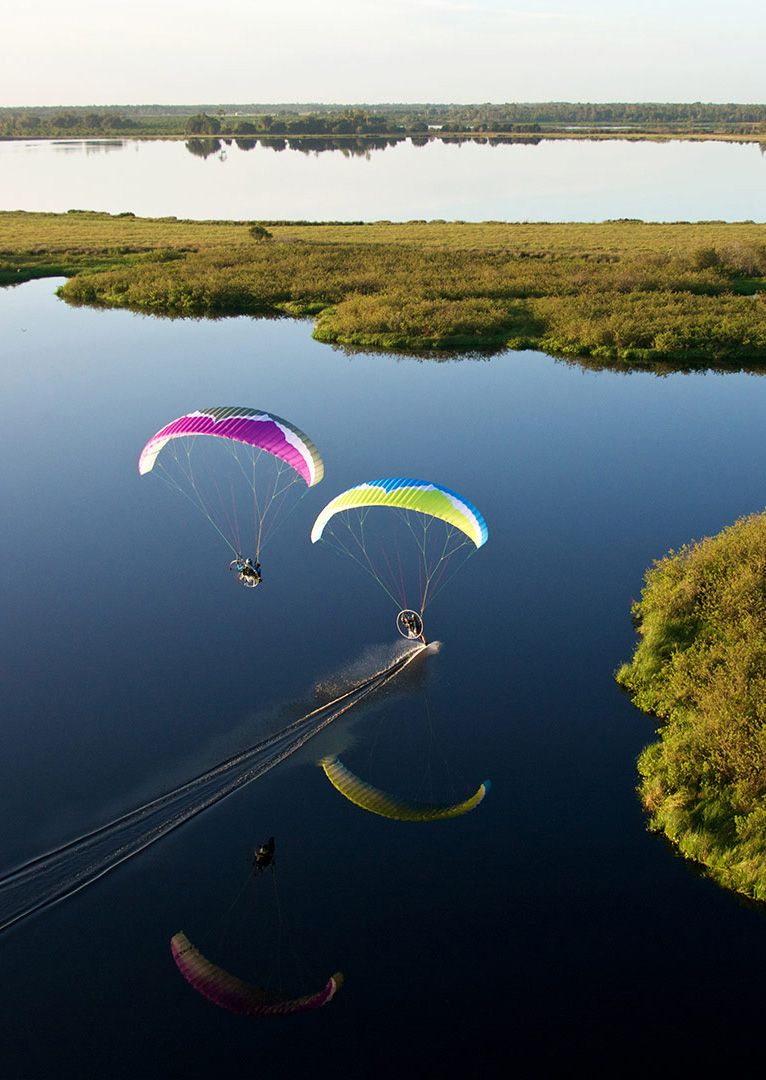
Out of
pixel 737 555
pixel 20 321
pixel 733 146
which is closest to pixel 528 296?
pixel 20 321

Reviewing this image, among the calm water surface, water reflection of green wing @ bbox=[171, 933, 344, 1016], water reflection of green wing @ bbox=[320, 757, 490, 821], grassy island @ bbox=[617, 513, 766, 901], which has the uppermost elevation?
the calm water surface

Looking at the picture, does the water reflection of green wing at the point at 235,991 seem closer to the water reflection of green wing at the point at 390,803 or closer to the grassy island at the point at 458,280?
the water reflection of green wing at the point at 390,803

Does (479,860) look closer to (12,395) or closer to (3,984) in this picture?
(3,984)

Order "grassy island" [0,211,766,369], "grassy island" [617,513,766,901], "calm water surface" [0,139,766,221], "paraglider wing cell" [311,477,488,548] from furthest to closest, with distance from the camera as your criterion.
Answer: "calm water surface" [0,139,766,221] → "grassy island" [0,211,766,369] → "paraglider wing cell" [311,477,488,548] → "grassy island" [617,513,766,901]

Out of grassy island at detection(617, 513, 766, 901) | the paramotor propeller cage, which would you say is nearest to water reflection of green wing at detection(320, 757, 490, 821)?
grassy island at detection(617, 513, 766, 901)

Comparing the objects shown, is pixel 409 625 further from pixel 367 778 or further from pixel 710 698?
pixel 710 698

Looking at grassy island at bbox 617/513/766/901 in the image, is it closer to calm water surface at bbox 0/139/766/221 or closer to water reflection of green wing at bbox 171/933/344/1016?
water reflection of green wing at bbox 171/933/344/1016

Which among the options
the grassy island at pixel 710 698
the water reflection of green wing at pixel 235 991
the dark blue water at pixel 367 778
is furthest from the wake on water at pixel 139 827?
the grassy island at pixel 710 698
